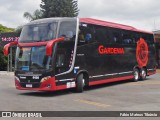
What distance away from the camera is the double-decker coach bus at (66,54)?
54.0 ft

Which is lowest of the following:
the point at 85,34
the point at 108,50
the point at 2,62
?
the point at 2,62

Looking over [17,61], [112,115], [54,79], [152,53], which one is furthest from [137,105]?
[152,53]

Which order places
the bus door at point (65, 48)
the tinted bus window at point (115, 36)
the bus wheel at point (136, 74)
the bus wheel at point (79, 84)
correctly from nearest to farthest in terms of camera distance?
the bus door at point (65, 48), the bus wheel at point (79, 84), the tinted bus window at point (115, 36), the bus wheel at point (136, 74)

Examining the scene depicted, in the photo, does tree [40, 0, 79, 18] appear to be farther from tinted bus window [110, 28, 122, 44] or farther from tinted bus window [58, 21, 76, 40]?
tinted bus window [58, 21, 76, 40]

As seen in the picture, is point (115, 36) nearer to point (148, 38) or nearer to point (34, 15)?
point (148, 38)

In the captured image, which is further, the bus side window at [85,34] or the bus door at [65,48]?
the bus side window at [85,34]

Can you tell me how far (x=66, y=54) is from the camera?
17.1 m

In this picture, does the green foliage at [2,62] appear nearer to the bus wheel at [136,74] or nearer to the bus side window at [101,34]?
the bus wheel at [136,74]


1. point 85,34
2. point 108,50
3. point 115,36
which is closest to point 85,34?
point 85,34

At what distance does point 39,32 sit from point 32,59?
132 cm

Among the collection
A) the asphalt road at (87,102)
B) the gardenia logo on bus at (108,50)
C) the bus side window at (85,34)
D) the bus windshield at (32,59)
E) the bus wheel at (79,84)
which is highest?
the bus side window at (85,34)

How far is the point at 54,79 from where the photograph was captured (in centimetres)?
1645

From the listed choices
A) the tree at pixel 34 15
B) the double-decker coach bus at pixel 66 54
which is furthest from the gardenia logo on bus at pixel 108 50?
the tree at pixel 34 15

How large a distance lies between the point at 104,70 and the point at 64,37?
4.21 metres
